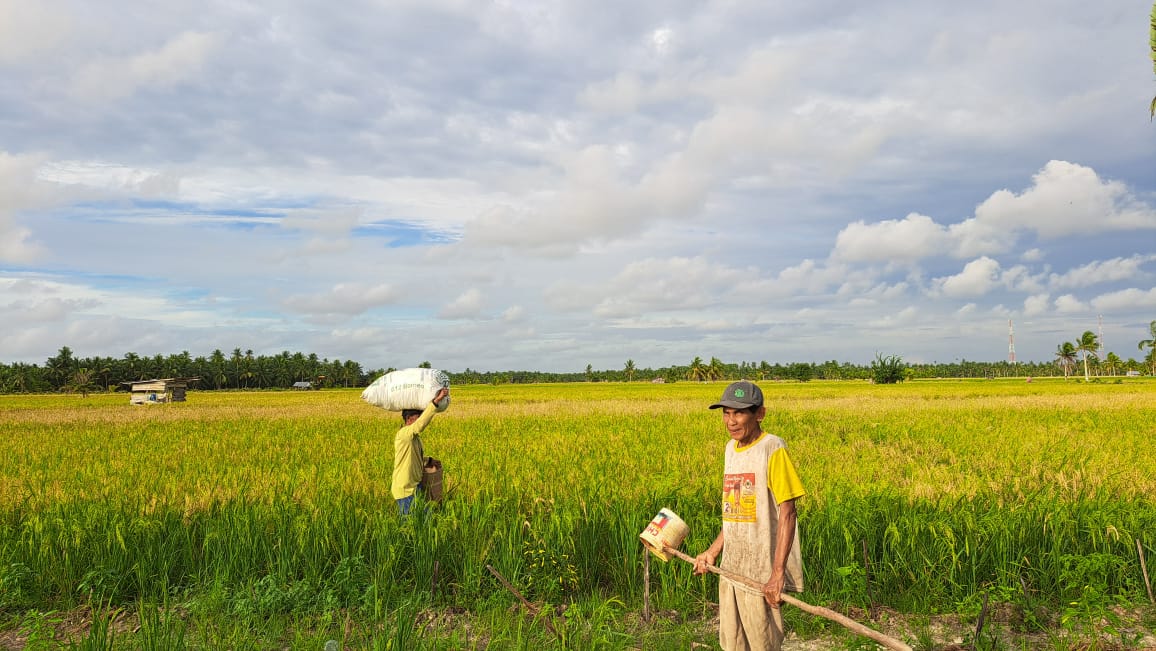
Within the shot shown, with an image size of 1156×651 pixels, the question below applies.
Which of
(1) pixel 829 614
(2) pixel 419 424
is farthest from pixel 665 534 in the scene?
(2) pixel 419 424

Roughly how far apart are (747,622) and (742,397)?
1.24 meters

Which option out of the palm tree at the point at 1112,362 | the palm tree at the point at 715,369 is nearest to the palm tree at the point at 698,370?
the palm tree at the point at 715,369

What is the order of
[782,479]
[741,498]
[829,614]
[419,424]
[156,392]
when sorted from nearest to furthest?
1. [829,614]
2. [782,479]
3. [741,498]
4. [419,424]
5. [156,392]

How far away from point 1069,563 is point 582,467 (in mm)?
6706

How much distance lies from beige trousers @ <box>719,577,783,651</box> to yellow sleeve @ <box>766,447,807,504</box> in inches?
22.4

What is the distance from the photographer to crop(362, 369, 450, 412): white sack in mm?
6105

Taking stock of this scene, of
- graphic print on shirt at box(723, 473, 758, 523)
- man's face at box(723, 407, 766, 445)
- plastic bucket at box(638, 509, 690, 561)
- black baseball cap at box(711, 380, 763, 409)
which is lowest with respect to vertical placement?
plastic bucket at box(638, 509, 690, 561)

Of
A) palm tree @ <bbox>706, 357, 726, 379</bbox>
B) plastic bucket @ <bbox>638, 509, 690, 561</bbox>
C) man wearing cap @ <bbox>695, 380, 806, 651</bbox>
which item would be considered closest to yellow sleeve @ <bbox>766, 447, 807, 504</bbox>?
man wearing cap @ <bbox>695, 380, 806, 651</bbox>

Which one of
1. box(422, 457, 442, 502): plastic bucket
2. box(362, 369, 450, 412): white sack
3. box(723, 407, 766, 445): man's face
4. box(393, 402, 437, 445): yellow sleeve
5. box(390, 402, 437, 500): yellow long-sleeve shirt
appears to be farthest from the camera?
box(422, 457, 442, 502): plastic bucket

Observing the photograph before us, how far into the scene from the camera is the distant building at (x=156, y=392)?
1882 inches

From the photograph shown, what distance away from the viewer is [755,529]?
11.5ft

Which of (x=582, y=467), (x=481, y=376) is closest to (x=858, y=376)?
(x=481, y=376)

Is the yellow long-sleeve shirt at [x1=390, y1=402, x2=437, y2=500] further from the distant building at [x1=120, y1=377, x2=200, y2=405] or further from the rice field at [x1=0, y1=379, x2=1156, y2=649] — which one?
the distant building at [x1=120, y1=377, x2=200, y2=405]

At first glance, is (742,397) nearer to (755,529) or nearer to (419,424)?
(755,529)
